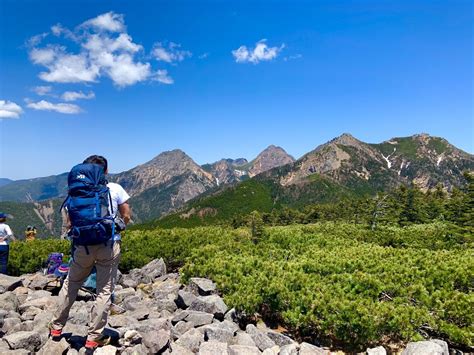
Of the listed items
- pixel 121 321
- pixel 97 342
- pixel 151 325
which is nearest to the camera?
pixel 97 342

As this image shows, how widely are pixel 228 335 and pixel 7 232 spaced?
31.3 feet

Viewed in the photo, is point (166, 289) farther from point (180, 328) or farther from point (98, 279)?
point (98, 279)

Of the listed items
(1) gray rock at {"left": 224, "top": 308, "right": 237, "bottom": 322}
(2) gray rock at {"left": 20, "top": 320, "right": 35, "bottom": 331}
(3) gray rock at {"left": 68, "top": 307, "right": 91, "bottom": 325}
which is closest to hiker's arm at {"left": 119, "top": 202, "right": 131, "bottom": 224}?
(3) gray rock at {"left": 68, "top": 307, "right": 91, "bottom": 325}

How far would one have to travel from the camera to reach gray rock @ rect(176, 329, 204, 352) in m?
7.61

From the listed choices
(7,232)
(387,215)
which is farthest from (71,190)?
(387,215)

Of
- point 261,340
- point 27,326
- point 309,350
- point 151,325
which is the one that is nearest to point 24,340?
point 27,326

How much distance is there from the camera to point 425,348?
22.9ft

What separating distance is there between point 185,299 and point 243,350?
317cm

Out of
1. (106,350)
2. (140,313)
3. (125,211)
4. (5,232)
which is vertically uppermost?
(125,211)

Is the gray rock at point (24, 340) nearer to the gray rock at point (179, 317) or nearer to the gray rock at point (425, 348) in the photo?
the gray rock at point (179, 317)

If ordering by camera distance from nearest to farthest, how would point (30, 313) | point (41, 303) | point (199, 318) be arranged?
1. point (199, 318)
2. point (30, 313)
3. point (41, 303)

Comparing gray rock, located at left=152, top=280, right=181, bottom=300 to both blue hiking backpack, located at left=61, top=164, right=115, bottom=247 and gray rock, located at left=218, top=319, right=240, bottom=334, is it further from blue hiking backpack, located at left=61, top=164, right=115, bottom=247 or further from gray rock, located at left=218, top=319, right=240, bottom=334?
blue hiking backpack, located at left=61, top=164, right=115, bottom=247

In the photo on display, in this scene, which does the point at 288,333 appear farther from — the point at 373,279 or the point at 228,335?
the point at 373,279

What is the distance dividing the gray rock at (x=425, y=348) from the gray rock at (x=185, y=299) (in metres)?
5.44
